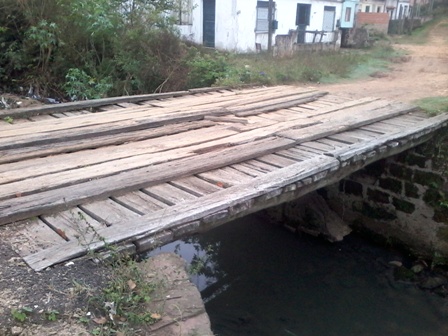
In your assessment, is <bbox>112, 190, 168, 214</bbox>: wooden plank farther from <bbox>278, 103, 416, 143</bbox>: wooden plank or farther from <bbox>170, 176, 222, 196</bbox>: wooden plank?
<bbox>278, 103, 416, 143</bbox>: wooden plank

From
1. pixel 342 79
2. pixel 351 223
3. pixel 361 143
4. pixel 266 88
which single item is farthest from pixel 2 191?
pixel 342 79

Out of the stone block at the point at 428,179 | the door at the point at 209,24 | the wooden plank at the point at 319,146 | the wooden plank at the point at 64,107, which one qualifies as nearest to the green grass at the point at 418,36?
the door at the point at 209,24

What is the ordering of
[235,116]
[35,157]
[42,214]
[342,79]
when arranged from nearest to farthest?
[42,214]
[35,157]
[235,116]
[342,79]

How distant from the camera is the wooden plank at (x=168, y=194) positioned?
3.55m

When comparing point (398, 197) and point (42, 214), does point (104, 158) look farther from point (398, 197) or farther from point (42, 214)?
point (398, 197)

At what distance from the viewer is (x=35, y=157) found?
4273mm

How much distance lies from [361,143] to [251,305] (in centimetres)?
264

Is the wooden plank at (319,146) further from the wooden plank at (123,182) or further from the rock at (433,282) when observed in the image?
the rock at (433,282)

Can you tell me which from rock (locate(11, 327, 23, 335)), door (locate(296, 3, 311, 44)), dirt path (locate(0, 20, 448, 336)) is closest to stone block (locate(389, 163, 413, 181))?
dirt path (locate(0, 20, 448, 336))

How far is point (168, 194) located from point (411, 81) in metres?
9.04

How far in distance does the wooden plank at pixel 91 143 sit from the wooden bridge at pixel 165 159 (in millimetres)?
13

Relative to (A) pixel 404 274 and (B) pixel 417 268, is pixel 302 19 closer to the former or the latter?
(B) pixel 417 268

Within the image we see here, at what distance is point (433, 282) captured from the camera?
22.0 feet

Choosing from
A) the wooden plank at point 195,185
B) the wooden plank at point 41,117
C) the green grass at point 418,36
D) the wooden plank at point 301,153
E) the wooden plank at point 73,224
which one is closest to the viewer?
the wooden plank at point 73,224
